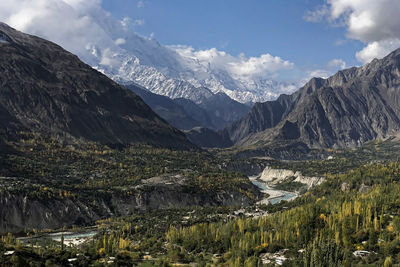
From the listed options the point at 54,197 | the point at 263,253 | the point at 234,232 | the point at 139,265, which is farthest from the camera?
the point at 54,197

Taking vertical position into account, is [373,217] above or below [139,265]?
above

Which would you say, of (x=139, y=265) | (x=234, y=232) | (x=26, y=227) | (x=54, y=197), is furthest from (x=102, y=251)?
(x=54, y=197)

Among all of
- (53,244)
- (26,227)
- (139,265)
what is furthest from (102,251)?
(26,227)

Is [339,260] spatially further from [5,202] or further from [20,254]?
[5,202]

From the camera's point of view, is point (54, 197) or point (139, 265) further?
point (54, 197)

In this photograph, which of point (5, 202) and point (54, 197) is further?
point (54, 197)

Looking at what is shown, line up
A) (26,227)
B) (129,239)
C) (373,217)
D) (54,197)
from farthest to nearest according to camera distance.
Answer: (54,197), (26,227), (129,239), (373,217)

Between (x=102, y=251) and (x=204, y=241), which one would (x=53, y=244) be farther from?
(x=204, y=241)

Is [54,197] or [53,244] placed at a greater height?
[54,197]

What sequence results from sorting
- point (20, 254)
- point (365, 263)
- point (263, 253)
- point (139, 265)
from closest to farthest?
point (20, 254)
point (365, 263)
point (139, 265)
point (263, 253)

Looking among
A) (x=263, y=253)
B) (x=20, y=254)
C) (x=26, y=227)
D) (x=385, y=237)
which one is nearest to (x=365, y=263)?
(x=385, y=237)
